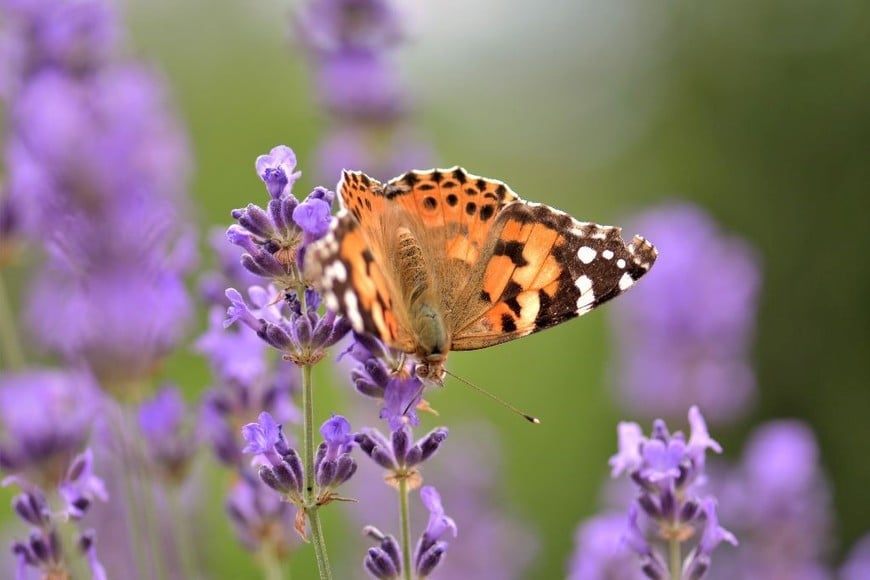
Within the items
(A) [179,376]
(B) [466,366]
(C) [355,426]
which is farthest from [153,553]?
(B) [466,366]

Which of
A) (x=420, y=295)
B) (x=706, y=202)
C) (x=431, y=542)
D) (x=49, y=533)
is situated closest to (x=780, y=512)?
(x=420, y=295)

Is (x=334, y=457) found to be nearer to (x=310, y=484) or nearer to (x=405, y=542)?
(x=310, y=484)

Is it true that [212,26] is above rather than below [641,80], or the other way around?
above

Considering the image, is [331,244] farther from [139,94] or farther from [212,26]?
[212,26]

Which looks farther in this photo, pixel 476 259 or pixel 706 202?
pixel 706 202

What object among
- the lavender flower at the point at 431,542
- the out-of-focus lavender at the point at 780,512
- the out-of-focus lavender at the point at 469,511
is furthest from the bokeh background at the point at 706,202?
the lavender flower at the point at 431,542

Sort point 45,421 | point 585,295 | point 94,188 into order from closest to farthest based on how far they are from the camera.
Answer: point 585,295
point 45,421
point 94,188

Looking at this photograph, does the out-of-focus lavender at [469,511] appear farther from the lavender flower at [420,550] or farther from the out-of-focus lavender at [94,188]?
the lavender flower at [420,550]

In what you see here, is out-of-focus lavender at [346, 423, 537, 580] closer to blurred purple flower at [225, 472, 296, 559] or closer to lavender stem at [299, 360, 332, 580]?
blurred purple flower at [225, 472, 296, 559]

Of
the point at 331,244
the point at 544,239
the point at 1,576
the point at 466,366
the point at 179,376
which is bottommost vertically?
the point at 466,366
